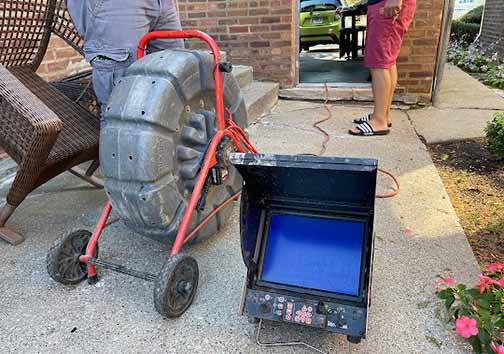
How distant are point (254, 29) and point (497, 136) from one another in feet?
9.93

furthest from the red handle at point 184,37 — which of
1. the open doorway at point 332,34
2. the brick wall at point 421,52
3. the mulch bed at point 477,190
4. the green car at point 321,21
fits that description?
the green car at point 321,21

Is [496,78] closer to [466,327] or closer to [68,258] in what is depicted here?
[466,327]

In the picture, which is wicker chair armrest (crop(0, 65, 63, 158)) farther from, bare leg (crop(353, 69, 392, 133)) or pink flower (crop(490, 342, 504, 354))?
bare leg (crop(353, 69, 392, 133))

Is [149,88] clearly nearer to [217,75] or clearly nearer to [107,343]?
[217,75]

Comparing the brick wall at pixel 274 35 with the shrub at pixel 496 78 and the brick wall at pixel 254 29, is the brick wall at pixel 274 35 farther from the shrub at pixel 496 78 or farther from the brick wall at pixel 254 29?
the shrub at pixel 496 78

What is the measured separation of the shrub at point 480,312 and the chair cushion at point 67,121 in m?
1.99

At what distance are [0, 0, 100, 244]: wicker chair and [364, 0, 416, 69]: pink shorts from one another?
7.88 ft

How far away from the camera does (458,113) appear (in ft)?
15.1

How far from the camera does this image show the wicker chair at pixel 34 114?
6.57 feet

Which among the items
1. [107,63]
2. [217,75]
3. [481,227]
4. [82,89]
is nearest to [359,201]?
[217,75]

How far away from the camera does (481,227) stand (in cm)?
244

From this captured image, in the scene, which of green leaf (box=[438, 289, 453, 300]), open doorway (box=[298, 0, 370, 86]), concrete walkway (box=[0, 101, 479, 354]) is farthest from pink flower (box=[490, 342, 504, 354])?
open doorway (box=[298, 0, 370, 86])

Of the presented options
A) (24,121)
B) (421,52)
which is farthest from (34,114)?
(421,52)

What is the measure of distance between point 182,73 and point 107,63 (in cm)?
60
